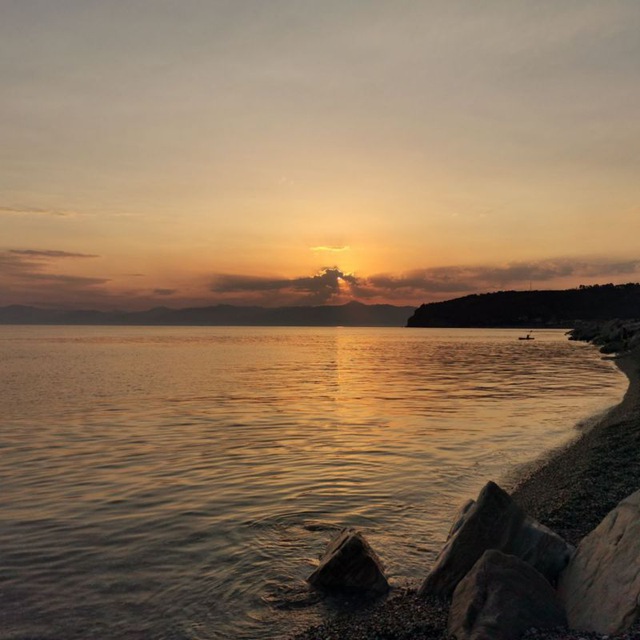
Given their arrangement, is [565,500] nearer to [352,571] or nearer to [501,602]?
[352,571]

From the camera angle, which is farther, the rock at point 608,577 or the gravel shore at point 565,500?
the gravel shore at point 565,500

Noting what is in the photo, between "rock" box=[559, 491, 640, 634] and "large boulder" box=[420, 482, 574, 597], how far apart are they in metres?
0.28

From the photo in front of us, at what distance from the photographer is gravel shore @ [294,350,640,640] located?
7.45 meters

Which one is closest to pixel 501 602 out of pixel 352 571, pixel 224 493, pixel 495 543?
pixel 495 543

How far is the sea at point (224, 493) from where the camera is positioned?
29.3 ft

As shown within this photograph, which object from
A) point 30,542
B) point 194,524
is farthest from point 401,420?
point 30,542

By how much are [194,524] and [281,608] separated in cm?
437

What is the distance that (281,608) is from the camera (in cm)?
880

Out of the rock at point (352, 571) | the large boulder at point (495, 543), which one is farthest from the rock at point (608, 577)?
the rock at point (352, 571)

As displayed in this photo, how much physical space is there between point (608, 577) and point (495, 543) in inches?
68.1

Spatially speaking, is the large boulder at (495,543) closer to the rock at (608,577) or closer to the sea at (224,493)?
the rock at (608,577)

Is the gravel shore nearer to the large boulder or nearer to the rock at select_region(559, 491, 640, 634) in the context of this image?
the rock at select_region(559, 491, 640, 634)

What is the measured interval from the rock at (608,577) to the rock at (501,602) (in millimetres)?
332

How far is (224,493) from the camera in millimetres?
15008
